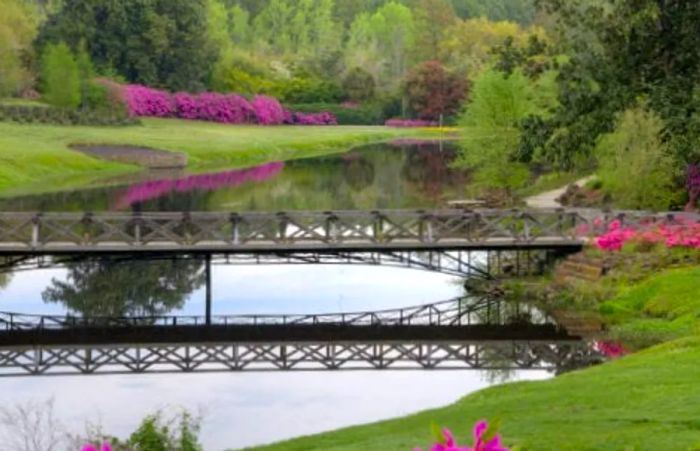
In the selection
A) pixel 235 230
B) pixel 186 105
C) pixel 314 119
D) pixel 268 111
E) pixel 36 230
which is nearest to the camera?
pixel 36 230

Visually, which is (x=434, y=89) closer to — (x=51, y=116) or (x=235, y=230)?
(x=51, y=116)

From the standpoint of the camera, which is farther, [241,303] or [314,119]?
[314,119]

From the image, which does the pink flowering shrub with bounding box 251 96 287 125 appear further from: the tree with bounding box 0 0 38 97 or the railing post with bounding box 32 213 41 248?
the railing post with bounding box 32 213 41 248

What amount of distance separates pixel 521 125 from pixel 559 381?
666 centimetres

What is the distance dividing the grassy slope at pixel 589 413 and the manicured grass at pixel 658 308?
14.1ft

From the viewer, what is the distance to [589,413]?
17.5 metres

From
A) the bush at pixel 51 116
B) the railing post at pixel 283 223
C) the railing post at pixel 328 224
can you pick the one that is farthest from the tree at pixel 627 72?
the bush at pixel 51 116

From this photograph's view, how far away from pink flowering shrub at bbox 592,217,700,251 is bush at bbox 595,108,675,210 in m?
11.2

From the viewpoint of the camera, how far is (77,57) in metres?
112

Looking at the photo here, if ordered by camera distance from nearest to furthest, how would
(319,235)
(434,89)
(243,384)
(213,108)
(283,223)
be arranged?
(243,384) < (319,235) < (283,223) < (213,108) < (434,89)

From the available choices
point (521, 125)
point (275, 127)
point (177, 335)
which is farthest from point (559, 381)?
point (275, 127)

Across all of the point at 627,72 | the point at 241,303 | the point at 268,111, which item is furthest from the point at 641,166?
the point at 268,111

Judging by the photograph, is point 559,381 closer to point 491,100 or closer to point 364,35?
point 491,100

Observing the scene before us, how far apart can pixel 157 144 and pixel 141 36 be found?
27562 mm
